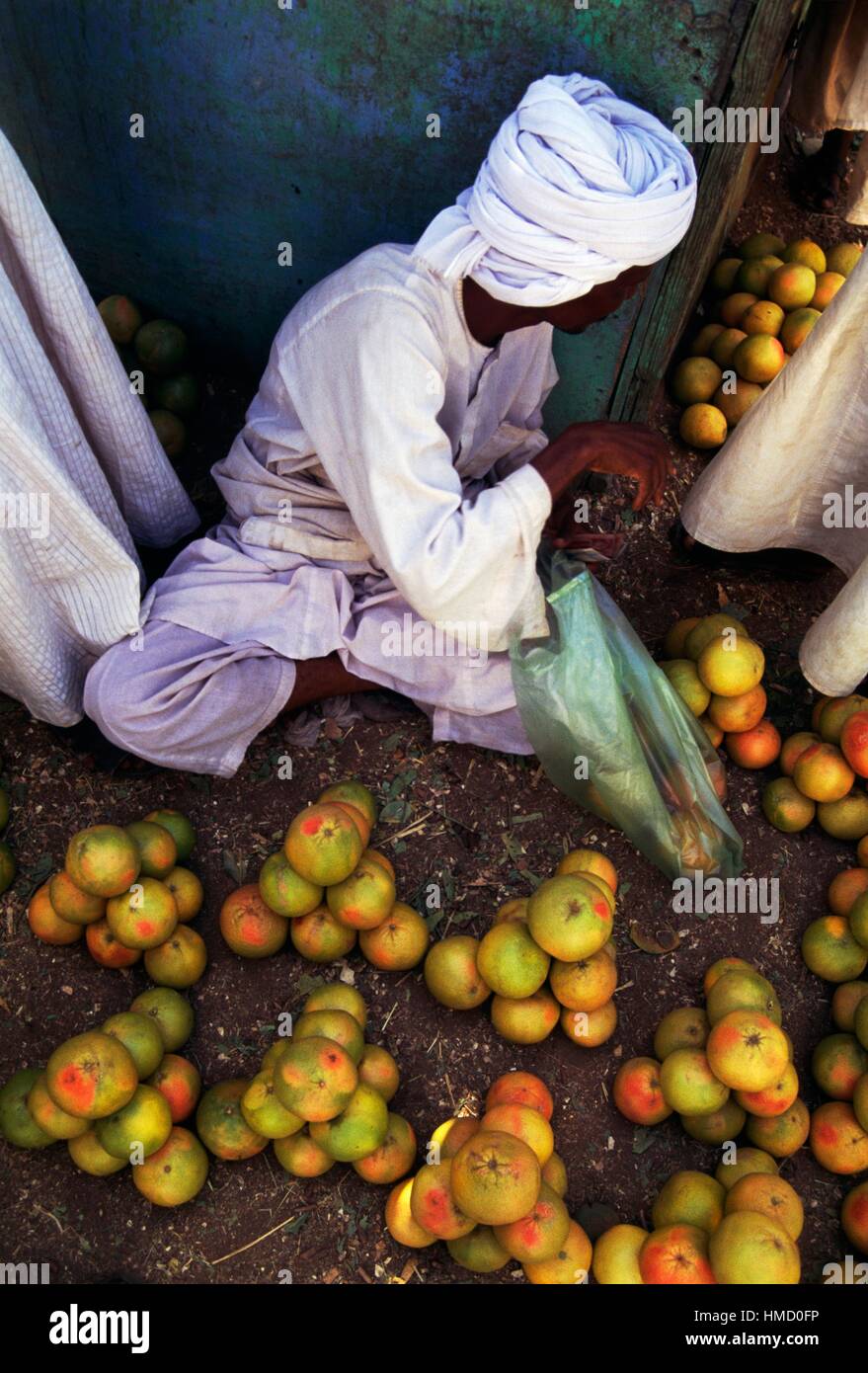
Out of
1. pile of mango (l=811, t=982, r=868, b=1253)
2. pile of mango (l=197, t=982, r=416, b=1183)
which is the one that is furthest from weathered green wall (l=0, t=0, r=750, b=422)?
pile of mango (l=197, t=982, r=416, b=1183)

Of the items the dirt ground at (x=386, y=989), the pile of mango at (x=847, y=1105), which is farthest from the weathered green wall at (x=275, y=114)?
the pile of mango at (x=847, y=1105)

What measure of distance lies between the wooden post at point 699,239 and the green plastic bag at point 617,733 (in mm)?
750

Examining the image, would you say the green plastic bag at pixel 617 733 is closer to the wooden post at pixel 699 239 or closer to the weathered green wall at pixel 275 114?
the wooden post at pixel 699 239

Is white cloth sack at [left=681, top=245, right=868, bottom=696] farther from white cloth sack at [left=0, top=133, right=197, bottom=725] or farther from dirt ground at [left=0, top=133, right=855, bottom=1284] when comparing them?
white cloth sack at [left=0, top=133, right=197, bottom=725]

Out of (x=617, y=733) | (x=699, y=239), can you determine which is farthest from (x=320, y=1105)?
(x=699, y=239)

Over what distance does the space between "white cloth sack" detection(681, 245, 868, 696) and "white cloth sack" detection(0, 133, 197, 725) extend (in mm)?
1515

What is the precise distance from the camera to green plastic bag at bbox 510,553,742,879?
109 inches

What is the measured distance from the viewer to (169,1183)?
2381 mm

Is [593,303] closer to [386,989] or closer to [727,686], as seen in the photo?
[727,686]

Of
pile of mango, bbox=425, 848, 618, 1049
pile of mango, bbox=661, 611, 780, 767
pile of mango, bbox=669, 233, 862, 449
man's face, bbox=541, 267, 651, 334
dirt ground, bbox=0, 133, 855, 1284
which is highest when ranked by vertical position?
man's face, bbox=541, 267, 651, 334

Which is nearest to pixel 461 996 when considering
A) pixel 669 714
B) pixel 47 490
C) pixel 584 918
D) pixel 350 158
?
pixel 584 918

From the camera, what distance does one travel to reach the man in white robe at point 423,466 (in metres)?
2.41

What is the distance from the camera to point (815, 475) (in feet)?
10.2

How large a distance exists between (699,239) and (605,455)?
2.41ft
